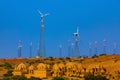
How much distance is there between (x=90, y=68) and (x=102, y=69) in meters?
2.51

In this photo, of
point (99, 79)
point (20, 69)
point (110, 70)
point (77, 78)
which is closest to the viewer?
point (99, 79)

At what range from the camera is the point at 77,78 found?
9169 cm

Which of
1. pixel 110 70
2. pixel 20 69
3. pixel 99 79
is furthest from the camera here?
pixel 20 69

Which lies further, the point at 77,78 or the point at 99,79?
the point at 77,78

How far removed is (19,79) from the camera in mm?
89062

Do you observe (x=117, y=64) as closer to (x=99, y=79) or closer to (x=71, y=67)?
(x=71, y=67)

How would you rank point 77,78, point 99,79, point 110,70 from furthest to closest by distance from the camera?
1. point 110,70
2. point 77,78
3. point 99,79

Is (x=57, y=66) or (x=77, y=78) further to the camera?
(x=57, y=66)

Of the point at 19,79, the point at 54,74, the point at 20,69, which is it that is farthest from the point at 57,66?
the point at 19,79

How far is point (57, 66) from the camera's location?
343ft

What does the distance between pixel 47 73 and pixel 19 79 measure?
45.0 feet

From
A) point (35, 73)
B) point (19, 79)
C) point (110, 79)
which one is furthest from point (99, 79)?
point (35, 73)

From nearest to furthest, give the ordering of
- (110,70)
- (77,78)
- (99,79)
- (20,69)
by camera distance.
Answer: (99,79)
(77,78)
(110,70)
(20,69)

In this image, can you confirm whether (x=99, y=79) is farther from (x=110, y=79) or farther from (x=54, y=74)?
(x=54, y=74)
